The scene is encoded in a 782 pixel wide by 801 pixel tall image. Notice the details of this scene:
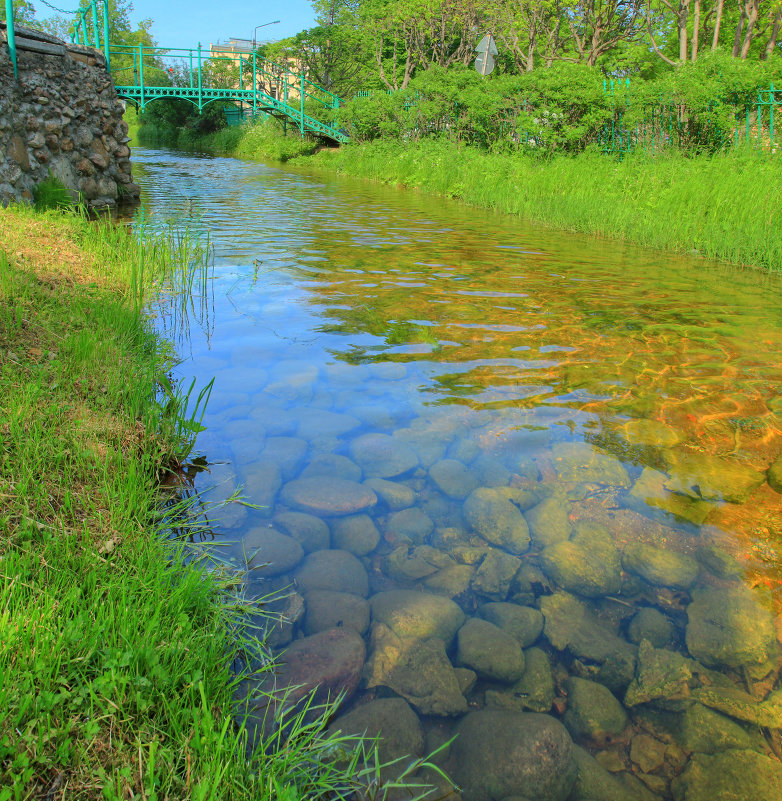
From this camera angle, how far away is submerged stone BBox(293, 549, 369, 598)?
2412mm

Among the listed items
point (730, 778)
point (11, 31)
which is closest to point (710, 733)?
point (730, 778)

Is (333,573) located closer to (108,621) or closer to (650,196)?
(108,621)

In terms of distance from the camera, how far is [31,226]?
18.6 feet

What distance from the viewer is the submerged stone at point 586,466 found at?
10.4 ft

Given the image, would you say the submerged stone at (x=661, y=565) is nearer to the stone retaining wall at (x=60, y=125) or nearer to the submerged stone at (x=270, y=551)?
the submerged stone at (x=270, y=551)

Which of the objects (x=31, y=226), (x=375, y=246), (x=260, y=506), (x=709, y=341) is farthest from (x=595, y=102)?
(x=260, y=506)

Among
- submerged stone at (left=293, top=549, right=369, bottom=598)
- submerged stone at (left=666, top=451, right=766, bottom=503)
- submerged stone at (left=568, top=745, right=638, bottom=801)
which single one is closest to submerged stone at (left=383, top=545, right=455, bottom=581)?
submerged stone at (left=293, top=549, right=369, bottom=598)

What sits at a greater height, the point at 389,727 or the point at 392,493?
the point at 392,493

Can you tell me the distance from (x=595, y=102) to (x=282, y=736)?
14.4 meters

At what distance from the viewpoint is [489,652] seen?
84.2 inches

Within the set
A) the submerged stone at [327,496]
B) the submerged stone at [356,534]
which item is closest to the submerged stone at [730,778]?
the submerged stone at [356,534]

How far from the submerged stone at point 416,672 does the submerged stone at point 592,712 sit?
1.07 ft

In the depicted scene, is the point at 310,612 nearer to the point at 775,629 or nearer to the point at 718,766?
the point at 718,766

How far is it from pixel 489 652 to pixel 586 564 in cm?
66
